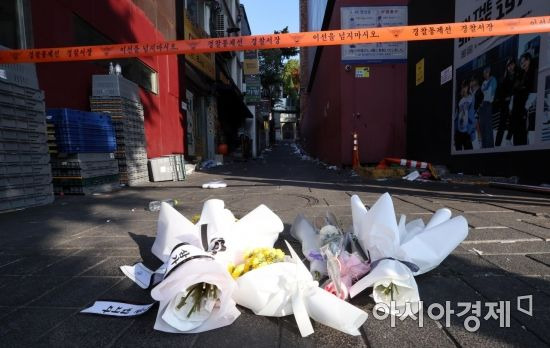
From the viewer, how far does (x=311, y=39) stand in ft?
13.1

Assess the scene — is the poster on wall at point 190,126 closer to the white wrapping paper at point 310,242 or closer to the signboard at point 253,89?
the signboard at point 253,89

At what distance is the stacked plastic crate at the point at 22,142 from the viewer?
13.8ft

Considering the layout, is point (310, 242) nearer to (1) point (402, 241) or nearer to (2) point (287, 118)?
(1) point (402, 241)

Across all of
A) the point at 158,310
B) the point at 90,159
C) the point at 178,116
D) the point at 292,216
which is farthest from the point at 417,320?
the point at 178,116

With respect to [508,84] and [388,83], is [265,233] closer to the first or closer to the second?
[508,84]

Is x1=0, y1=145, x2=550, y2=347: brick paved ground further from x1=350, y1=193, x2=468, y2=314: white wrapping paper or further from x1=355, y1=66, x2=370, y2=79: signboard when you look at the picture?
x1=355, y1=66, x2=370, y2=79: signboard

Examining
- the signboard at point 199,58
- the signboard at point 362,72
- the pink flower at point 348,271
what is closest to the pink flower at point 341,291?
the pink flower at point 348,271

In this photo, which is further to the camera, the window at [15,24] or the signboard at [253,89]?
the signboard at [253,89]

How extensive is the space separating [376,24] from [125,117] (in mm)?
7681

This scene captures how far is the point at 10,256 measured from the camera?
257cm

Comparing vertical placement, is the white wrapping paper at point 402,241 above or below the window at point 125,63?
below

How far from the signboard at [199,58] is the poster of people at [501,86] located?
29.3ft

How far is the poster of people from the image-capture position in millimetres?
5031

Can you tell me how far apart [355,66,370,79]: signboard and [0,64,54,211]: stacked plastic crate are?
834cm
